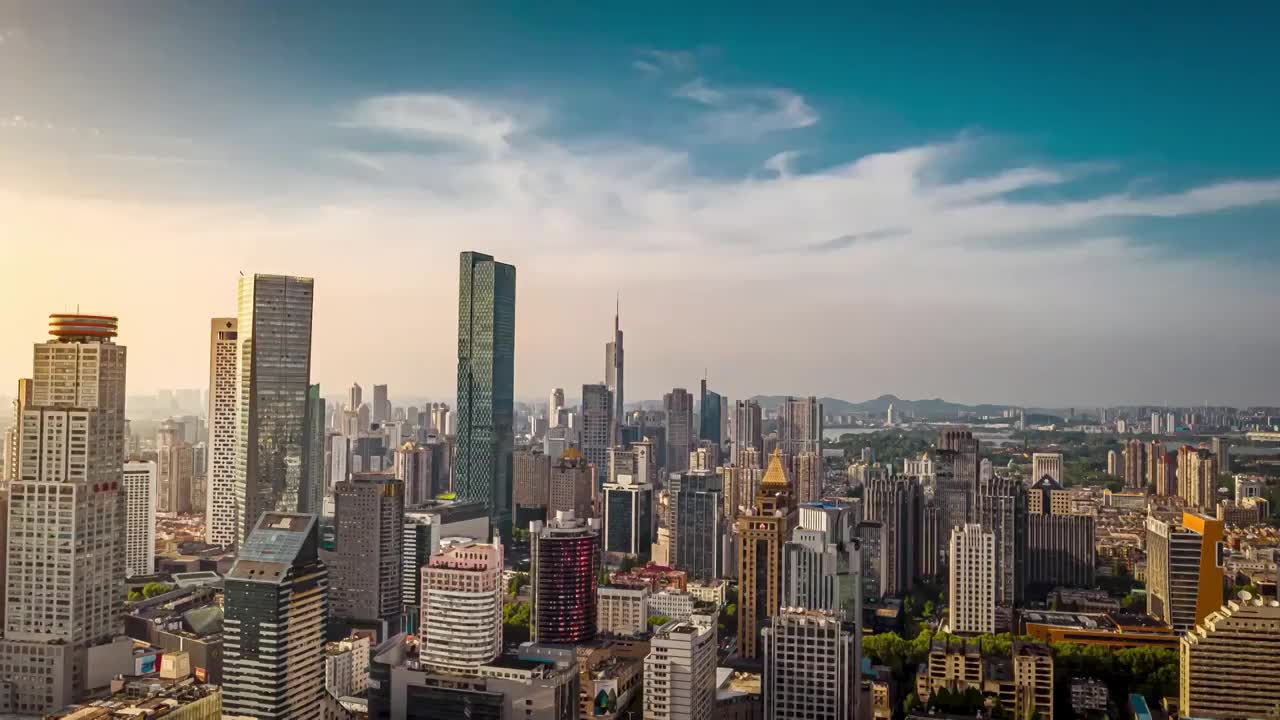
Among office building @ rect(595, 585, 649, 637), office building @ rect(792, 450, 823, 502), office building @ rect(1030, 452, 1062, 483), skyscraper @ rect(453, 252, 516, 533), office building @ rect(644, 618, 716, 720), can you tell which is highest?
skyscraper @ rect(453, 252, 516, 533)

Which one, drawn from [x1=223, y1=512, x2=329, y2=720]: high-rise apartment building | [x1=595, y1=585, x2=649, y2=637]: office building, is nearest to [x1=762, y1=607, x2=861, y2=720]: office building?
[x1=223, y1=512, x2=329, y2=720]: high-rise apartment building

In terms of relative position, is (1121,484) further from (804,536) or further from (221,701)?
(221,701)

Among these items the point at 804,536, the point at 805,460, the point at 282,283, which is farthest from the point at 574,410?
the point at 804,536

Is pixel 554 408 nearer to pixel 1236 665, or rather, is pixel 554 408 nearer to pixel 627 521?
pixel 627 521

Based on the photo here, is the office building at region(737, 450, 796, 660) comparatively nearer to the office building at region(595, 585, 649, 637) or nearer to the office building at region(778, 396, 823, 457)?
the office building at region(595, 585, 649, 637)

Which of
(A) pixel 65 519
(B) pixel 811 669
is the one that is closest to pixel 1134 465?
(B) pixel 811 669
